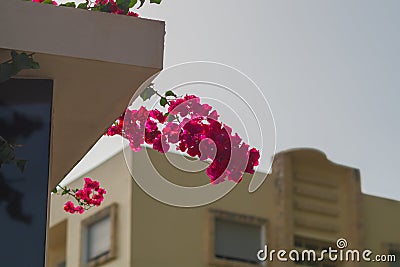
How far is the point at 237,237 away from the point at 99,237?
78.8 inches

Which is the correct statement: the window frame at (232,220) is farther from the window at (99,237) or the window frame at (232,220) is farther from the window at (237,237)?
the window at (99,237)

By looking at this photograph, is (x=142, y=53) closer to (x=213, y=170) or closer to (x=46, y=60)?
(x=46, y=60)

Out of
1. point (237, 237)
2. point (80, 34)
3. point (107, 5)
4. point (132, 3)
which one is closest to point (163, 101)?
point (132, 3)

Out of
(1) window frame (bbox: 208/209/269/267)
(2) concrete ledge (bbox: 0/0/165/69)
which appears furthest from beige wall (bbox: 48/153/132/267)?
(2) concrete ledge (bbox: 0/0/165/69)

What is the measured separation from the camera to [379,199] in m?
16.2

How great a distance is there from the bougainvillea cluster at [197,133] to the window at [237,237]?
9760mm

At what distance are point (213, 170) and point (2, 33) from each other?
158cm

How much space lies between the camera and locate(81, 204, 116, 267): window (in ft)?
45.0

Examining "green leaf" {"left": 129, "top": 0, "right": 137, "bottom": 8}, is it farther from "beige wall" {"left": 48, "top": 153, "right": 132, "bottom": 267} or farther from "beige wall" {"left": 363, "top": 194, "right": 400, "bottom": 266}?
"beige wall" {"left": 363, "top": 194, "right": 400, "bottom": 266}

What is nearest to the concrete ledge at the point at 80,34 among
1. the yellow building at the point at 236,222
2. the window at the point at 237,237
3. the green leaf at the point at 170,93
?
the green leaf at the point at 170,93

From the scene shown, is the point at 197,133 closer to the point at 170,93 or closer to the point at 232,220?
the point at 170,93

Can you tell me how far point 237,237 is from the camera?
14.5 meters

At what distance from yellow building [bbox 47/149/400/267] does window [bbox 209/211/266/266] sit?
15mm

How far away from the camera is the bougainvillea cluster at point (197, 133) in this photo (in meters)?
4.33
